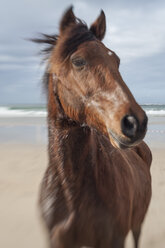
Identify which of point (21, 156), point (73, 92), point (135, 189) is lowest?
point (21, 156)

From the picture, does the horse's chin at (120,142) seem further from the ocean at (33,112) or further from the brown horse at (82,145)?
the ocean at (33,112)

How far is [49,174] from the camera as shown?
2219mm

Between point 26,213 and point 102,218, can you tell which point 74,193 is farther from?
point 26,213

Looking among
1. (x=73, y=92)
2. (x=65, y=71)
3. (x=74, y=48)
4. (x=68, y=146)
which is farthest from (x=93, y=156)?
(x=74, y=48)

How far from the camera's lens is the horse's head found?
5.53ft

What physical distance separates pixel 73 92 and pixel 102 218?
0.96m

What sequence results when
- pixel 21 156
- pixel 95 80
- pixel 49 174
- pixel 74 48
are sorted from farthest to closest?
pixel 21 156, pixel 49 174, pixel 74 48, pixel 95 80

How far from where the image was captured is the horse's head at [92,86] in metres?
1.69

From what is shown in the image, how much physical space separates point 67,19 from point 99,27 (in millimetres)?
298

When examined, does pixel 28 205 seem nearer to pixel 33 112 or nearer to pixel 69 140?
pixel 69 140

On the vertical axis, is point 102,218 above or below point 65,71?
below

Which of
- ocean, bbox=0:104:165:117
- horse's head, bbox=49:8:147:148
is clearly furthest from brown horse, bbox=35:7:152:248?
ocean, bbox=0:104:165:117

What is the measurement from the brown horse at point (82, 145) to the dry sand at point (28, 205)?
1.30 ft

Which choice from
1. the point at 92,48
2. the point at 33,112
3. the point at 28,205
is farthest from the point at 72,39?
the point at 33,112
